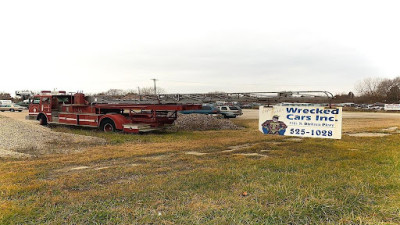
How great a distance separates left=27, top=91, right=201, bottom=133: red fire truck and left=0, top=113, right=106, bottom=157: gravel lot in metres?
2.95

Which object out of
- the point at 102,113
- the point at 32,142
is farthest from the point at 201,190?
the point at 102,113

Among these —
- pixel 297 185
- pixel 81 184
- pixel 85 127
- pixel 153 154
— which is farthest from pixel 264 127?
pixel 85 127

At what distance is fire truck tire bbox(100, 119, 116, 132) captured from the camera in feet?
48.0

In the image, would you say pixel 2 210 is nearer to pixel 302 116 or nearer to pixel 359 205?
pixel 359 205

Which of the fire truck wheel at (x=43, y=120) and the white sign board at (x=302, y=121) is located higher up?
the white sign board at (x=302, y=121)

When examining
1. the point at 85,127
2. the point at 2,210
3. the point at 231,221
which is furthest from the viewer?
the point at 85,127

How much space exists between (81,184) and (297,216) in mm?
3689

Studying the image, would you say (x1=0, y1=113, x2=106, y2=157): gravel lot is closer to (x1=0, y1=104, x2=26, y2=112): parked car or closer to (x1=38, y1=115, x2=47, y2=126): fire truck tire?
(x1=38, y1=115, x2=47, y2=126): fire truck tire

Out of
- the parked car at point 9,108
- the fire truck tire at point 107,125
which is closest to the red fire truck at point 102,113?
the fire truck tire at point 107,125

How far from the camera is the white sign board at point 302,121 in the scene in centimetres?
784

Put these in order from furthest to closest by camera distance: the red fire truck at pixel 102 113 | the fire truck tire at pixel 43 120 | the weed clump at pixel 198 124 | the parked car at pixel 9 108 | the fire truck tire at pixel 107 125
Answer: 1. the parked car at pixel 9 108
2. the fire truck tire at pixel 43 120
3. the weed clump at pixel 198 124
4. the fire truck tire at pixel 107 125
5. the red fire truck at pixel 102 113

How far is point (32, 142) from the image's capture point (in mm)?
10133

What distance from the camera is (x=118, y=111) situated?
607 inches

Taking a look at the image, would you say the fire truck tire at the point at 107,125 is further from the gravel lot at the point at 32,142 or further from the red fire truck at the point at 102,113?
the gravel lot at the point at 32,142
